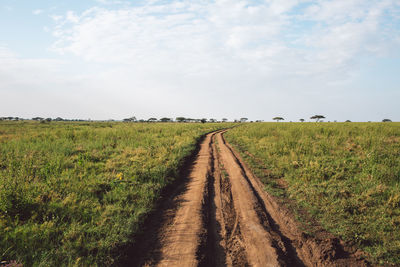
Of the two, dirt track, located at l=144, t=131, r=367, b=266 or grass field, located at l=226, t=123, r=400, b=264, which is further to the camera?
grass field, located at l=226, t=123, r=400, b=264

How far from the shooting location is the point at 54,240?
12.2ft

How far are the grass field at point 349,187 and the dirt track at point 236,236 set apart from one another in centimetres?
73

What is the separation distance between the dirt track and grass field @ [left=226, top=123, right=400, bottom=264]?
2.38 feet

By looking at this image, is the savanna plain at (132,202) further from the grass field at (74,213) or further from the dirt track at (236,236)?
the dirt track at (236,236)

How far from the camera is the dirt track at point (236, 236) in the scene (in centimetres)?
340

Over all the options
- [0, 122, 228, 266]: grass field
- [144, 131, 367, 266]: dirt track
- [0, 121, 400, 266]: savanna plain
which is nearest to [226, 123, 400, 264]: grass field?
[0, 121, 400, 266]: savanna plain

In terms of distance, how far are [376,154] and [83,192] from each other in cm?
1182

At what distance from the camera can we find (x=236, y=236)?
3.98 metres

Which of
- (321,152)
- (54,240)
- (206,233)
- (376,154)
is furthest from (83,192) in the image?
(376,154)

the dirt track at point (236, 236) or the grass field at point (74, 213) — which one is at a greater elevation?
the grass field at point (74, 213)

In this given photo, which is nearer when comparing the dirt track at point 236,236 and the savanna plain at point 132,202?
the dirt track at point 236,236

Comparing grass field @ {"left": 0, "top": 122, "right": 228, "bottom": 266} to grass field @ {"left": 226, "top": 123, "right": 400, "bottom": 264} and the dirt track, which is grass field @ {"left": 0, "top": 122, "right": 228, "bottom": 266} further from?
grass field @ {"left": 226, "top": 123, "right": 400, "bottom": 264}

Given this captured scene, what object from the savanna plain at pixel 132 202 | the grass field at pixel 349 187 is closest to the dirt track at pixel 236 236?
the savanna plain at pixel 132 202

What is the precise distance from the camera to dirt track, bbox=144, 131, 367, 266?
3.40m
